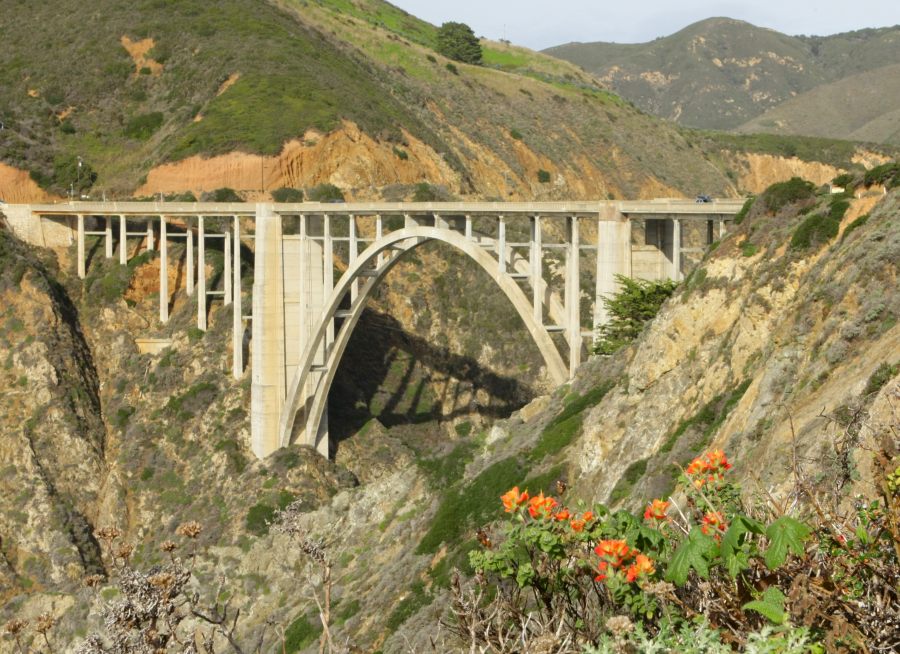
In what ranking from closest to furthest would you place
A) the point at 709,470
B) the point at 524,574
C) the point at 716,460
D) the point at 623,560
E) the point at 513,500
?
the point at 623,560 < the point at 524,574 < the point at 513,500 < the point at 716,460 < the point at 709,470

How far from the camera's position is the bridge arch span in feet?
→ 130

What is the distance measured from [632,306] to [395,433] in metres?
29.7

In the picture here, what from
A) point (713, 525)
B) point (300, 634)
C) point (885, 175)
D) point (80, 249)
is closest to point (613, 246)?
point (885, 175)

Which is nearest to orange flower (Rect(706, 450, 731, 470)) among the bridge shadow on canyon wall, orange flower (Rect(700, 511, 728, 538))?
orange flower (Rect(700, 511, 728, 538))

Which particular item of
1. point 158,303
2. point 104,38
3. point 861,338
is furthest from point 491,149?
point 861,338

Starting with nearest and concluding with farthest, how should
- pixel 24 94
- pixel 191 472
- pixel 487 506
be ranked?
pixel 487 506 → pixel 191 472 → pixel 24 94

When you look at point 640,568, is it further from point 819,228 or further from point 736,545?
point 819,228

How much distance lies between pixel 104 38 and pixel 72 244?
1463 inches

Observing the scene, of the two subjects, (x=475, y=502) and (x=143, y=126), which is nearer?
(x=475, y=502)

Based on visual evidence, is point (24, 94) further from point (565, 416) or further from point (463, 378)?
point (565, 416)

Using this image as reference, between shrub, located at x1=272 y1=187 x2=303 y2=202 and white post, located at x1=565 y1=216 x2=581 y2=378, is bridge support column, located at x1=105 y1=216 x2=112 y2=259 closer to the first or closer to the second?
shrub, located at x1=272 y1=187 x2=303 y2=202

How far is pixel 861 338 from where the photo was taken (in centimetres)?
2080

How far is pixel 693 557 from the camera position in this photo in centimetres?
912

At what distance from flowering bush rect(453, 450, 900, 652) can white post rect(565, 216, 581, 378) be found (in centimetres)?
2510
